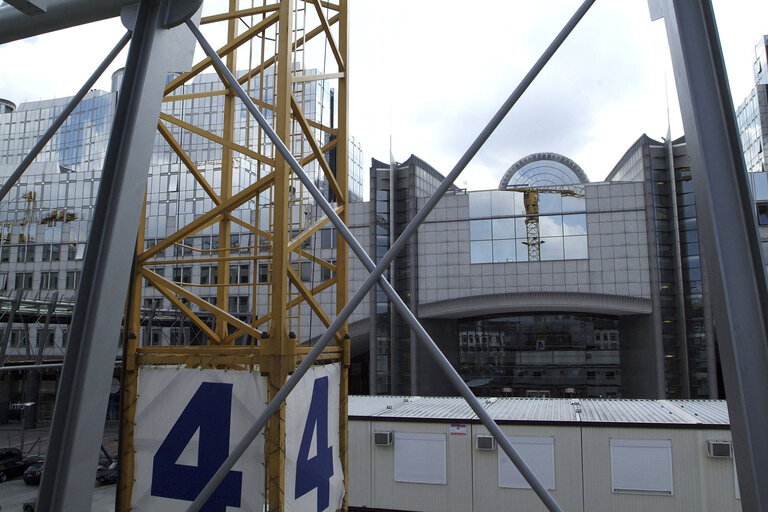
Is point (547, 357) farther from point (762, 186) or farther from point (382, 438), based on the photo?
point (382, 438)

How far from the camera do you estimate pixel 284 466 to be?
678 cm

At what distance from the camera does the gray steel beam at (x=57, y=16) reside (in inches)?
165

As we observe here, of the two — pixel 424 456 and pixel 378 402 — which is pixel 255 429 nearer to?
pixel 424 456

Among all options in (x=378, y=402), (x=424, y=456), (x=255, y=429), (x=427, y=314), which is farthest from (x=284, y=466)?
(x=427, y=314)

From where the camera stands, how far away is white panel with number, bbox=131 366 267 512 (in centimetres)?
673

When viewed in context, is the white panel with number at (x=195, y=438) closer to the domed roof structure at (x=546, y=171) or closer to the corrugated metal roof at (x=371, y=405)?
the corrugated metal roof at (x=371, y=405)

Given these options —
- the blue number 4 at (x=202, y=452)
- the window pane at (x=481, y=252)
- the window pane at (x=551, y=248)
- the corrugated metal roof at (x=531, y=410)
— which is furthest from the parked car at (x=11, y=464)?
the window pane at (x=551, y=248)

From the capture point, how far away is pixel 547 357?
35.9 m

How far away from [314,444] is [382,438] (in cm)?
982

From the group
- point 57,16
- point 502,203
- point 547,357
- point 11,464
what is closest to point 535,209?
point 502,203

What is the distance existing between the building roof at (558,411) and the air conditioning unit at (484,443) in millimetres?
494

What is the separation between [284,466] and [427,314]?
93.4 ft

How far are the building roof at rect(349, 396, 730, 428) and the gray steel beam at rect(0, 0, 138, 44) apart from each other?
556 inches

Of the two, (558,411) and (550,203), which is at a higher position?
(550,203)
